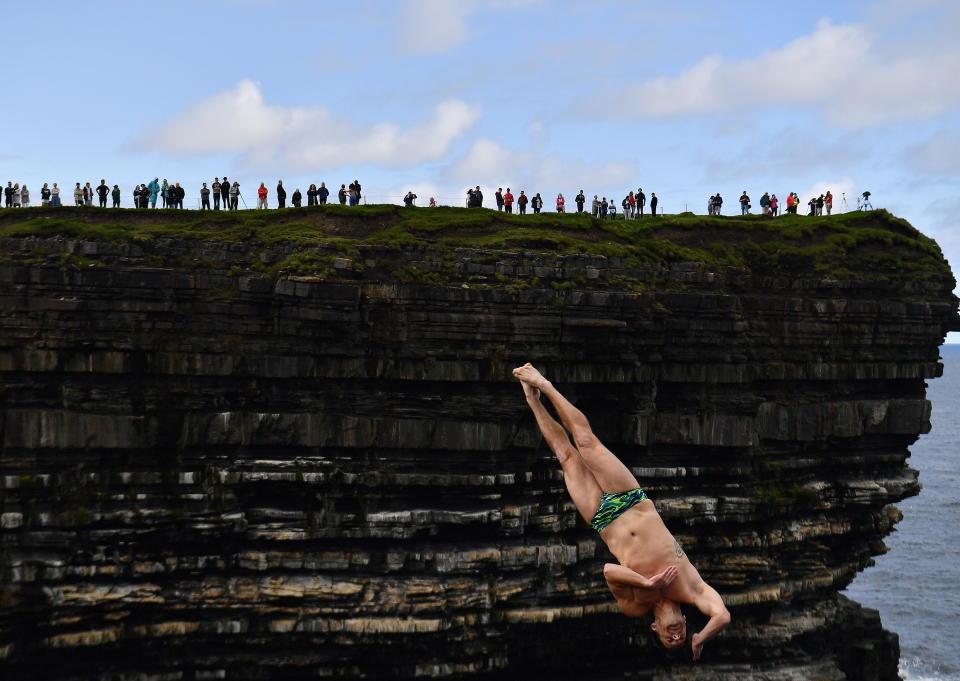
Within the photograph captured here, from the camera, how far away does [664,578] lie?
2464cm

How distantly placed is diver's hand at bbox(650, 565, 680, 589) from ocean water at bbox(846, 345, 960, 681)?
116 feet

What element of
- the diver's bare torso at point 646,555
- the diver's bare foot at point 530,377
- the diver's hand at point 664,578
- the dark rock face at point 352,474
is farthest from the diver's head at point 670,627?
the dark rock face at point 352,474

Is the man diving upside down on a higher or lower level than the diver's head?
higher

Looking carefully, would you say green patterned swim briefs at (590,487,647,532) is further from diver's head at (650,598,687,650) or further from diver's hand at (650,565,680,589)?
diver's head at (650,598,687,650)

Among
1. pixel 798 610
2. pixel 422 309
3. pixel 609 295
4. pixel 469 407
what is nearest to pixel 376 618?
pixel 469 407

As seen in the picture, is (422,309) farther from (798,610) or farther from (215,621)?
(798,610)

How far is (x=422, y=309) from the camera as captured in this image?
38.1 metres

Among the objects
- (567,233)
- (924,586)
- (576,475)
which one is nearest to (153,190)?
(567,233)

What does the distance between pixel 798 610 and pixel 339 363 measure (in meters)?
19.2

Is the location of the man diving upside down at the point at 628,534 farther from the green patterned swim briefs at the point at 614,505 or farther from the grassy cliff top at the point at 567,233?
the grassy cliff top at the point at 567,233

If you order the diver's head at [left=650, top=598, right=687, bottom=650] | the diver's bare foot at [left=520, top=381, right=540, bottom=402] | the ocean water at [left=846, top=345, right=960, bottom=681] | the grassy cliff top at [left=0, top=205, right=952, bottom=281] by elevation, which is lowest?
the ocean water at [left=846, top=345, right=960, bottom=681]

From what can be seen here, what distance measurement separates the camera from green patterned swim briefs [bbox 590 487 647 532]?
25864 mm

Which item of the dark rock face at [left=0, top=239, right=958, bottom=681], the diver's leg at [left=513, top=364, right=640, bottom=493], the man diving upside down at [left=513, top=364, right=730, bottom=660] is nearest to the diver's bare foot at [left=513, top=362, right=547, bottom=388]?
the man diving upside down at [left=513, top=364, right=730, bottom=660]

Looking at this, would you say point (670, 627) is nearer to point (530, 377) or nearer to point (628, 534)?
point (628, 534)
